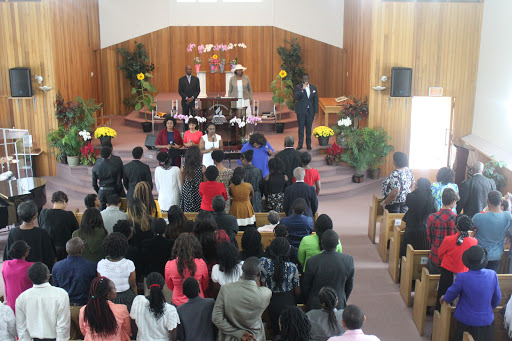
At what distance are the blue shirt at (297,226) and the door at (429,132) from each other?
7046mm

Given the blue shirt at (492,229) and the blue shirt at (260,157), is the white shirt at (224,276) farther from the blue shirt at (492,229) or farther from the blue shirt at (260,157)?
the blue shirt at (260,157)

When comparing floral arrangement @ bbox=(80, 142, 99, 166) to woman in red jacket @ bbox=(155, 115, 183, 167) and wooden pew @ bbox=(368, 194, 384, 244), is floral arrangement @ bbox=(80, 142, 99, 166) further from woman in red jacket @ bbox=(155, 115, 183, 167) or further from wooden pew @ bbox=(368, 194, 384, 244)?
wooden pew @ bbox=(368, 194, 384, 244)

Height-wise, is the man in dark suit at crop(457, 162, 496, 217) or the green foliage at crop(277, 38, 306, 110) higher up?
the green foliage at crop(277, 38, 306, 110)

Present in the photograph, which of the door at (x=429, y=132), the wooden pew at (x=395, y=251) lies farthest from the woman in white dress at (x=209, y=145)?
the door at (x=429, y=132)

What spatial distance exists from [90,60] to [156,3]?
9.02 ft

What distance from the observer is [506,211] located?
6426 mm

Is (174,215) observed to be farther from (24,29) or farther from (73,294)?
(24,29)

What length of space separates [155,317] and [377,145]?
27.1 ft

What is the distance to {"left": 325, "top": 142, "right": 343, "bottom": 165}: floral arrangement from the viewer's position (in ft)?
40.1

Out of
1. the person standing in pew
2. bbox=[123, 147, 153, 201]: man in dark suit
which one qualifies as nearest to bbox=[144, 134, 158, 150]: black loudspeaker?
bbox=[123, 147, 153, 201]: man in dark suit

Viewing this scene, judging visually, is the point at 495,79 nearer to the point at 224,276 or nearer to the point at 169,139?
the point at 169,139

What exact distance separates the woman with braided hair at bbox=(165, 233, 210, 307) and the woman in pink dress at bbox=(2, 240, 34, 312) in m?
1.32

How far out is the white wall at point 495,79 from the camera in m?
10.5

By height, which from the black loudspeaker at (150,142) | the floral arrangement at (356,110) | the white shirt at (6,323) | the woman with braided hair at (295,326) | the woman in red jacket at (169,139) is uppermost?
the floral arrangement at (356,110)
